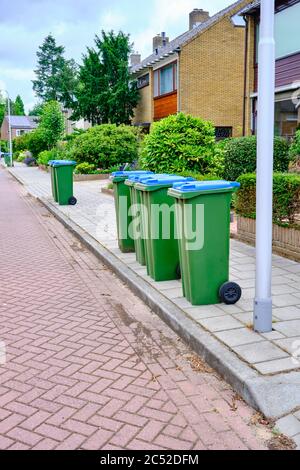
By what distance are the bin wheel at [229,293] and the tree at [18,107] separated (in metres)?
125

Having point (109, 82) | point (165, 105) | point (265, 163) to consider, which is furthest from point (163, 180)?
point (109, 82)

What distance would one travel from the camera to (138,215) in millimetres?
6559

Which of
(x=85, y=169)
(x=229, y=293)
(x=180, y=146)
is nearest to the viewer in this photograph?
(x=229, y=293)

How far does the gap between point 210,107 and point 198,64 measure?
218 centimetres

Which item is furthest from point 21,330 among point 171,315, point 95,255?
point 95,255

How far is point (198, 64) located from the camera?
25625 mm

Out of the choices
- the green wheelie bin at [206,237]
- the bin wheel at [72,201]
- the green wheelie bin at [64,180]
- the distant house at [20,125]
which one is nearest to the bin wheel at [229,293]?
the green wheelie bin at [206,237]

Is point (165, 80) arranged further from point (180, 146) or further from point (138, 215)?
point (138, 215)

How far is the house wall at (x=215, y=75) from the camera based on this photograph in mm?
25547

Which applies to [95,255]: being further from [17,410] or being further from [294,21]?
[294,21]

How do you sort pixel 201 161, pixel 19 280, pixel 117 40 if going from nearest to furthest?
pixel 19 280 → pixel 201 161 → pixel 117 40

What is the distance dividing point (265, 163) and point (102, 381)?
213 cm

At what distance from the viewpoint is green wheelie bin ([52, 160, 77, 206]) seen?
14008 mm

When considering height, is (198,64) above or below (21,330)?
above
